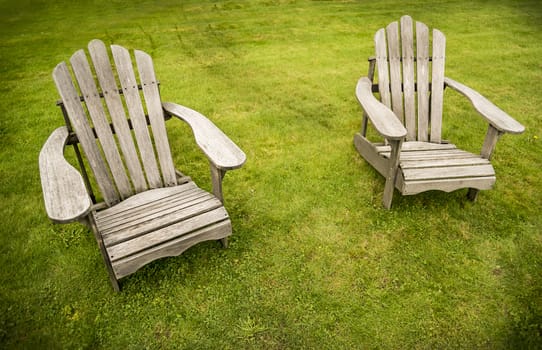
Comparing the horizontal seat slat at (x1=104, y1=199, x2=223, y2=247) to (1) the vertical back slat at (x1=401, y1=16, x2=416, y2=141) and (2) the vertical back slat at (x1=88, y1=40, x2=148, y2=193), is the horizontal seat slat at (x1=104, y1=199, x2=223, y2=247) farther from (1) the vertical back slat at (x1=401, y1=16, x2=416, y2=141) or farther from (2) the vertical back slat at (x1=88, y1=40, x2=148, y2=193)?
(1) the vertical back slat at (x1=401, y1=16, x2=416, y2=141)

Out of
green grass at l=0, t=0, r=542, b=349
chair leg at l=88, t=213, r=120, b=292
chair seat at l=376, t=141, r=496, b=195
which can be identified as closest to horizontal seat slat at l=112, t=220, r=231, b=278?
chair leg at l=88, t=213, r=120, b=292

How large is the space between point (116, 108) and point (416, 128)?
107 inches

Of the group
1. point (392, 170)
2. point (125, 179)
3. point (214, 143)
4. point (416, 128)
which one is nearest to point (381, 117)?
point (392, 170)

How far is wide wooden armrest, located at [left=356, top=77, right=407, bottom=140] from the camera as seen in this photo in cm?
244

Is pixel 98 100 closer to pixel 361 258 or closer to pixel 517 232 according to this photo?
pixel 361 258

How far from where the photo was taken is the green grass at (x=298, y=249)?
2.09 m

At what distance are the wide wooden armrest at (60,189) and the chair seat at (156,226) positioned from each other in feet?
1.26

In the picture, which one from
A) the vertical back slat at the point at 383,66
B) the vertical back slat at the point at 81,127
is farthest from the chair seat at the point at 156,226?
the vertical back slat at the point at 383,66

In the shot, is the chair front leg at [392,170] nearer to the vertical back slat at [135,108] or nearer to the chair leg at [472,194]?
the chair leg at [472,194]

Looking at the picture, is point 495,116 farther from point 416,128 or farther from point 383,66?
point 383,66

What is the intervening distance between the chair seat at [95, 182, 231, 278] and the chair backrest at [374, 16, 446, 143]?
78.9 inches

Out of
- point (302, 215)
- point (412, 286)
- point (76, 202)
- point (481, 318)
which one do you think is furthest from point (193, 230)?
point (481, 318)

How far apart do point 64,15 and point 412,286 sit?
1047cm

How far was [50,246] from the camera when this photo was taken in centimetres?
262
